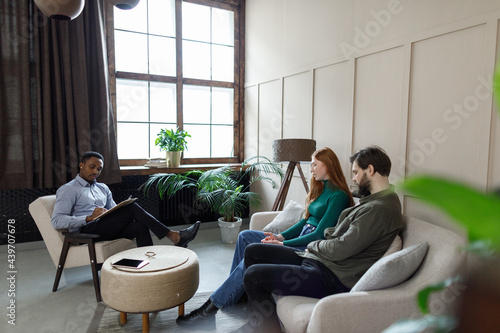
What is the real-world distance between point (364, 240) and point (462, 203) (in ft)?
5.92

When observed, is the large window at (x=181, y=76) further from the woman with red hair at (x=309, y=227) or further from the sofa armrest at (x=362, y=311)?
the sofa armrest at (x=362, y=311)

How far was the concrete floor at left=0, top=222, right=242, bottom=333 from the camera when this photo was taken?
90.7 inches

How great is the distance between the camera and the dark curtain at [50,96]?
3.58m

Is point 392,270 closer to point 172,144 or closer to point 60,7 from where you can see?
point 60,7

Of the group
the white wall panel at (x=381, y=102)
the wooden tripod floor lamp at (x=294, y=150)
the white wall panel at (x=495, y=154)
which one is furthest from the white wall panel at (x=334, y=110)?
the white wall panel at (x=495, y=154)

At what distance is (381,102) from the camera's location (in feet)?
9.57

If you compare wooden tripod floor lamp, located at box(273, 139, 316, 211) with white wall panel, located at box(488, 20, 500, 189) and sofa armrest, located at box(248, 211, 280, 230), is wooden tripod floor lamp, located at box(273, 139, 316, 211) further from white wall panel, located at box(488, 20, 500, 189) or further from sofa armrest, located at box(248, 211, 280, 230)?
white wall panel, located at box(488, 20, 500, 189)

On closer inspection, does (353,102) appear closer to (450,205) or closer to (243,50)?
(243,50)

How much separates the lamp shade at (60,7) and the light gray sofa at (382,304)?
6.40 ft

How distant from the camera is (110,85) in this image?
432 cm

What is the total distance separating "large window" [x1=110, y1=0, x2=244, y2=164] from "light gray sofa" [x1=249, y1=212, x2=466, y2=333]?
11.5 ft

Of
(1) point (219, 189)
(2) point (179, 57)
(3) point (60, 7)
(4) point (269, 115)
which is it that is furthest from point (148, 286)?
(2) point (179, 57)

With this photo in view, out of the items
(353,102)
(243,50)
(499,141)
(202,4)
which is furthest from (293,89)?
(499,141)

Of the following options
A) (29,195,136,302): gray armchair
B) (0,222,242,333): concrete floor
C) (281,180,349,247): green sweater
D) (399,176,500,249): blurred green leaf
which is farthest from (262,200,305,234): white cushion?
(399,176,500,249): blurred green leaf
